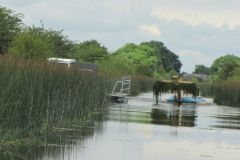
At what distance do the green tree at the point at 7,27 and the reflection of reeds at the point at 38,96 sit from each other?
17.4 metres

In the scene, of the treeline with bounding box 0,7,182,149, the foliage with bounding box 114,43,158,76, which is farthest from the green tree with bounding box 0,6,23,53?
the foliage with bounding box 114,43,158,76

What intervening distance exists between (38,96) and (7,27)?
2799 centimetres

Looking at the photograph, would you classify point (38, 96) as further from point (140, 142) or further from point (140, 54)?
point (140, 54)

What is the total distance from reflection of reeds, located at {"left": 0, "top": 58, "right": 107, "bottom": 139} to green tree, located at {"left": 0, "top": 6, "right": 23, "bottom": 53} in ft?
57.0

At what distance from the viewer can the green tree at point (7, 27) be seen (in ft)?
156

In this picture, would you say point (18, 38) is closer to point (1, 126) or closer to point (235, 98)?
point (1, 126)

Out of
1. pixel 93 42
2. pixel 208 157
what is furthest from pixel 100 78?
pixel 93 42

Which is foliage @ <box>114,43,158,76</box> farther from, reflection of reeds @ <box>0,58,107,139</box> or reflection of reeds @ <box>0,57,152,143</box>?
reflection of reeds @ <box>0,58,107,139</box>

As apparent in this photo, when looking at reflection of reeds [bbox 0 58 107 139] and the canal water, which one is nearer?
the canal water

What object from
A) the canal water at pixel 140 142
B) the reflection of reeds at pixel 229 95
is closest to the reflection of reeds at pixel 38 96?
the canal water at pixel 140 142

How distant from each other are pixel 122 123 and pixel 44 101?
7.49m

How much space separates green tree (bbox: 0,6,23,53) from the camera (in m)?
47.6

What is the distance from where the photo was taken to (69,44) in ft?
215

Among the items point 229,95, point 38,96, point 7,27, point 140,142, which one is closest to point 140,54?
point 229,95
